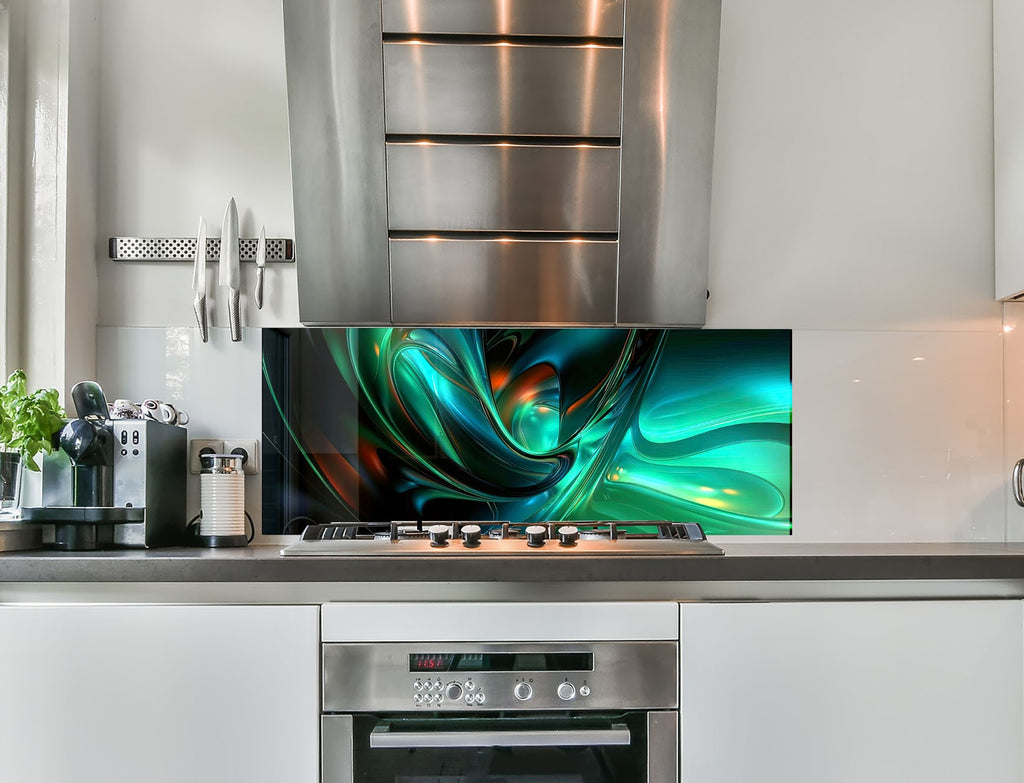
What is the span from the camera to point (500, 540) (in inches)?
70.1

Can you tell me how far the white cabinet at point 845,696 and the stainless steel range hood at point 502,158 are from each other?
784 millimetres

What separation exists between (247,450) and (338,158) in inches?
29.8

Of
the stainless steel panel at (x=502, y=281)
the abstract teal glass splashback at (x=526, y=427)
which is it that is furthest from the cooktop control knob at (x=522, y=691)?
the stainless steel panel at (x=502, y=281)

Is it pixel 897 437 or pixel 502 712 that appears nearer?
pixel 502 712

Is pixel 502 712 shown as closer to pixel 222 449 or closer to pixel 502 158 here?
pixel 222 449

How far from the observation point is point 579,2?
72.4 inches

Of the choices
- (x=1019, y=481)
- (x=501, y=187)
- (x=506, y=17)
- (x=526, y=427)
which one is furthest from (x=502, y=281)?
(x=1019, y=481)

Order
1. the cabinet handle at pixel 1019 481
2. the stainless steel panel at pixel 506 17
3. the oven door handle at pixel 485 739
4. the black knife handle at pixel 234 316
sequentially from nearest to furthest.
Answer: the oven door handle at pixel 485 739 < the stainless steel panel at pixel 506 17 < the cabinet handle at pixel 1019 481 < the black knife handle at pixel 234 316

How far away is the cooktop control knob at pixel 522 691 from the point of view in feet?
4.89

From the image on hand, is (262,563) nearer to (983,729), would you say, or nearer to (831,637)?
(831,637)

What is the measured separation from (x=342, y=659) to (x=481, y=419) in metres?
0.76

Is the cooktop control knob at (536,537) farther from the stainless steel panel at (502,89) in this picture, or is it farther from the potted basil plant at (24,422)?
the potted basil plant at (24,422)

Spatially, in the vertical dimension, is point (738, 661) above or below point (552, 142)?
below

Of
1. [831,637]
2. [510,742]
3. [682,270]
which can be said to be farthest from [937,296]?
[510,742]
